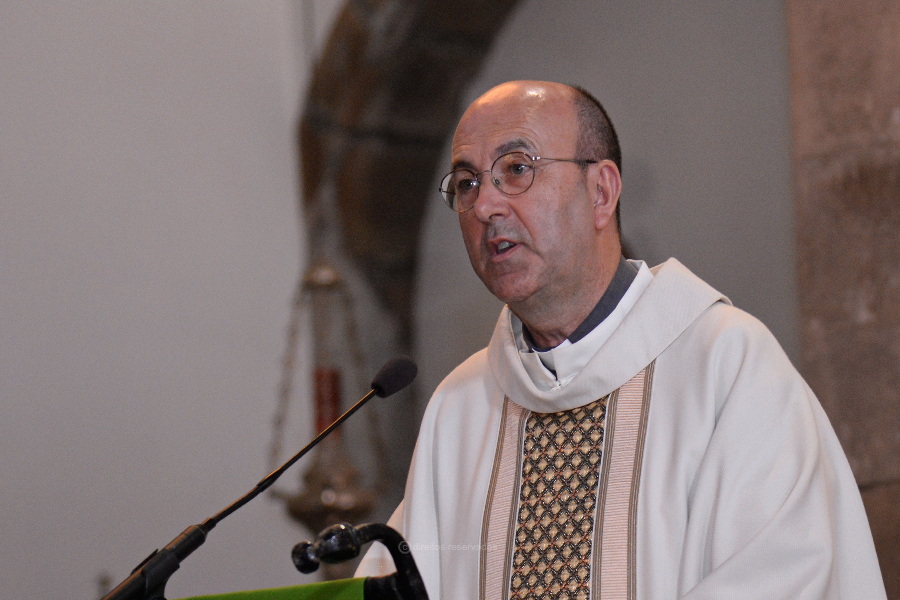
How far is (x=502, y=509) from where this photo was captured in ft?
7.93

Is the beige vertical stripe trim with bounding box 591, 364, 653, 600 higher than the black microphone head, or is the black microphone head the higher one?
the black microphone head

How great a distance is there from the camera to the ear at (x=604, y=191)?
254cm

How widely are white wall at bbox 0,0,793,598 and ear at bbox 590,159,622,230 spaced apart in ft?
5.08

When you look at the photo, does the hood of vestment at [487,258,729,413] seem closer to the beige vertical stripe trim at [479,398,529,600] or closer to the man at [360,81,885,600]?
the man at [360,81,885,600]

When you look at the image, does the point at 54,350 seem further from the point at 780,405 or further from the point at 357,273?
the point at 780,405

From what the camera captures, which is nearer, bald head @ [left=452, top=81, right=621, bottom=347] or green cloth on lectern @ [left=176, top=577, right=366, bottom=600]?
green cloth on lectern @ [left=176, top=577, right=366, bottom=600]

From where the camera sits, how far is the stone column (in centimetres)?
305

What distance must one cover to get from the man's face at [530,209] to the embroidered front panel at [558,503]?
309 mm

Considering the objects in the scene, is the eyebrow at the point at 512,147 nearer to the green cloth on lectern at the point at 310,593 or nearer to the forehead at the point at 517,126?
the forehead at the point at 517,126

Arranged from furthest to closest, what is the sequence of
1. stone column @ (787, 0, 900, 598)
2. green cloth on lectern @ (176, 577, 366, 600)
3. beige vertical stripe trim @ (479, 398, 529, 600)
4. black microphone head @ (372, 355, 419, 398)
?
stone column @ (787, 0, 900, 598) < beige vertical stripe trim @ (479, 398, 529, 600) < black microphone head @ (372, 355, 419, 398) < green cloth on lectern @ (176, 577, 366, 600)

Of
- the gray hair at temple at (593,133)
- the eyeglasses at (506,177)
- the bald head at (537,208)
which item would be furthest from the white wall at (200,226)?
the eyeglasses at (506,177)

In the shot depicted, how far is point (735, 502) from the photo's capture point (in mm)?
1969

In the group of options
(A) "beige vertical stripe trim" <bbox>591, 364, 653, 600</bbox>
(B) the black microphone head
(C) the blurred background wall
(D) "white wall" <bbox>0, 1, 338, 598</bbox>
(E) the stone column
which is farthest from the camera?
(D) "white wall" <bbox>0, 1, 338, 598</bbox>

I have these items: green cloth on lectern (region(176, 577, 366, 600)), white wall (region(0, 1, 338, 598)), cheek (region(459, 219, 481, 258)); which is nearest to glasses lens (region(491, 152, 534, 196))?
cheek (region(459, 219, 481, 258))
